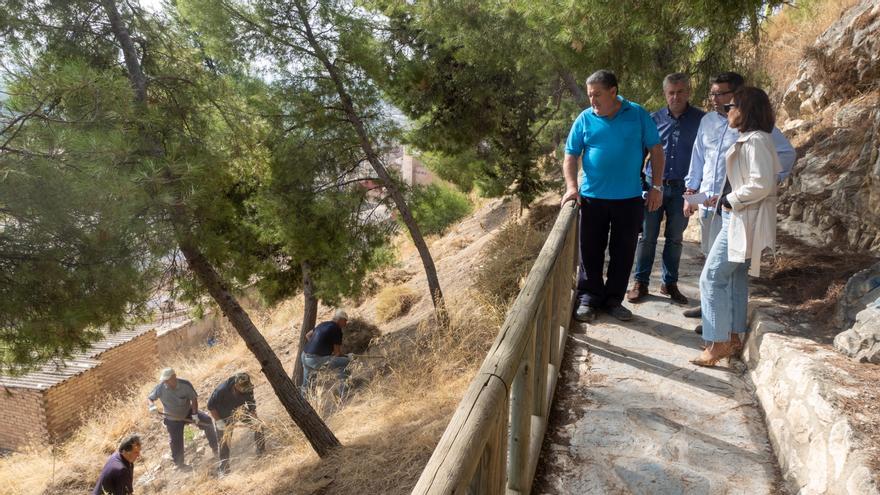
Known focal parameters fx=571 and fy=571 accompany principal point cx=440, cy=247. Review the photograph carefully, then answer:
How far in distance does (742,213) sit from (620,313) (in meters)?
1.32

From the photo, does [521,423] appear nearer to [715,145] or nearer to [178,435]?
[715,145]

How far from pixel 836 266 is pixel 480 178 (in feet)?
31.3

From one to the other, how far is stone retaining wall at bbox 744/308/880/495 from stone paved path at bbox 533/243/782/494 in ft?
0.36

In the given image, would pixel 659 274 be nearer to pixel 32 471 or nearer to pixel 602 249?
pixel 602 249

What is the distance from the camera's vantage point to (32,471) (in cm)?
1014

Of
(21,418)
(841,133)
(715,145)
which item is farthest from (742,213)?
(21,418)

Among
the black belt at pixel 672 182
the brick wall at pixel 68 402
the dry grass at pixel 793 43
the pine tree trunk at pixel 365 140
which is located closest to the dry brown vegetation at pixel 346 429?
the brick wall at pixel 68 402

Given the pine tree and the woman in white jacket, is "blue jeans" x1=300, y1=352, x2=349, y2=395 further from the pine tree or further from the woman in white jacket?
the woman in white jacket

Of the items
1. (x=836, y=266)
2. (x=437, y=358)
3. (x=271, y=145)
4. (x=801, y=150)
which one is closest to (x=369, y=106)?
(x=271, y=145)

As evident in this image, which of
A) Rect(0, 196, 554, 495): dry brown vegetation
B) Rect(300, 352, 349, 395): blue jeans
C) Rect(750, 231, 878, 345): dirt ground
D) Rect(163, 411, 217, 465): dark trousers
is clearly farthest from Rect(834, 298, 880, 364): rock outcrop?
Rect(163, 411, 217, 465): dark trousers

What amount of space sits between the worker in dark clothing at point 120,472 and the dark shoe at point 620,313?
18.3 ft

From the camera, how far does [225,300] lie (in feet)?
22.2

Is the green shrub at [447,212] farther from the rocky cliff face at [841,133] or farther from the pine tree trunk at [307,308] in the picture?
the rocky cliff face at [841,133]

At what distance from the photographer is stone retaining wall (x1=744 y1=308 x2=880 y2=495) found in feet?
6.84
